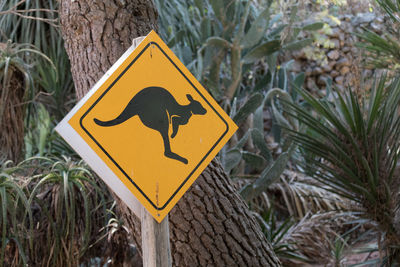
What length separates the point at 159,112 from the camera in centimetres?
171

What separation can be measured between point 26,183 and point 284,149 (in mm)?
Result: 3010

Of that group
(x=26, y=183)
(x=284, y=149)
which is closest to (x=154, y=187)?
(x=26, y=183)

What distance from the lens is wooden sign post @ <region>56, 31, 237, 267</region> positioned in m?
1.59

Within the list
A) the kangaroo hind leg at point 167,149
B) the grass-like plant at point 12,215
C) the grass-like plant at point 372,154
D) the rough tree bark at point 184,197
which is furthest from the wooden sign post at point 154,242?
the grass-like plant at point 372,154

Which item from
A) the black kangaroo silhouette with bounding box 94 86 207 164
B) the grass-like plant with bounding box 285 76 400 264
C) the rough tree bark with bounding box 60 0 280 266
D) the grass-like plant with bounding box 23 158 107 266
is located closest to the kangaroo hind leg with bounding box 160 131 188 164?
the black kangaroo silhouette with bounding box 94 86 207 164

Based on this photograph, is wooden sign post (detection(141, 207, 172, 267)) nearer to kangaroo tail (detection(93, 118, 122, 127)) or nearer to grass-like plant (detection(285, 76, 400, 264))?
kangaroo tail (detection(93, 118, 122, 127))

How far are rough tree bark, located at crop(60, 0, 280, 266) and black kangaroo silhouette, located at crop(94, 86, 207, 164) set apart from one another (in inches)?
30.9

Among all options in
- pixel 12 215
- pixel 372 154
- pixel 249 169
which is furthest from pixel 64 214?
pixel 249 169

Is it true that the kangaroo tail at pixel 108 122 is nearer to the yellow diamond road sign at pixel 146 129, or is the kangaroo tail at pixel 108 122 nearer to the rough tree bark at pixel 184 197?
the yellow diamond road sign at pixel 146 129

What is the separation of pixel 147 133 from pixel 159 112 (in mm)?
97

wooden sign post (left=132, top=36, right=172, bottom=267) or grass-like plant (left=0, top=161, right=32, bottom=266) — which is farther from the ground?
grass-like plant (left=0, top=161, right=32, bottom=266)

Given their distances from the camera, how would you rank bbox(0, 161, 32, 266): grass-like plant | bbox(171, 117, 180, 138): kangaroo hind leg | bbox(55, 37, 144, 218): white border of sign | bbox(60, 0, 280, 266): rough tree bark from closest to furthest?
bbox(55, 37, 144, 218): white border of sign, bbox(171, 117, 180, 138): kangaroo hind leg, bbox(60, 0, 280, 266): rough tree bark, bbox(0, 161, 32, 266): grass-like plant

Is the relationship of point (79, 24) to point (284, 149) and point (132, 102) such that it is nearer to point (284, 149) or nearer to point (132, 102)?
point (132, 102)

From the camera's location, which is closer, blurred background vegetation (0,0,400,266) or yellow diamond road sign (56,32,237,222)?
yellow diamond road sign (56,32,237,222)
